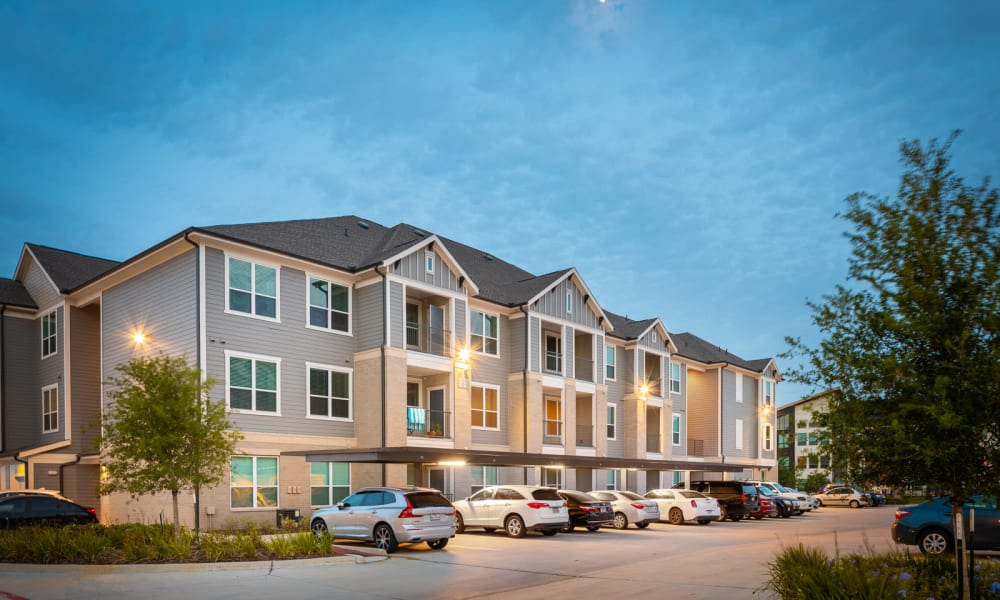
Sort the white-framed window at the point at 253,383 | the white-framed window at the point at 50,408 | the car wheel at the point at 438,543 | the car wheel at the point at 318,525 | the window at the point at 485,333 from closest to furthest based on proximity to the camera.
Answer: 1. the car wheel at the point at 438,543
2. the car wheel at the point at 318,525
3. the white-framed window at the point at 253,383
4. the white-framed window at the point at 50,408
5. the window at the point at 485,333

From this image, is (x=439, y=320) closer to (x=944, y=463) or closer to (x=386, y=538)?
(x=386, y=538)

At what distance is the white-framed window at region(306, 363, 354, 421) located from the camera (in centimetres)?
2761

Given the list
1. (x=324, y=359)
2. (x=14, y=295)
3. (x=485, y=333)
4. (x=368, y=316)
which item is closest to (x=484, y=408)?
(x=485, y=333)

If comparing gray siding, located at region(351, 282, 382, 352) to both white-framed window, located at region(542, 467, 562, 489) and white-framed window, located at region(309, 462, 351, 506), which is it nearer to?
white-framed window, located at region(309, 462, 351, 506)

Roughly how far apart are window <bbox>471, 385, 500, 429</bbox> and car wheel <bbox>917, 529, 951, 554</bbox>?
61.8 ft

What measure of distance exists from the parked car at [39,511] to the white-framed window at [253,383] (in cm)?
506

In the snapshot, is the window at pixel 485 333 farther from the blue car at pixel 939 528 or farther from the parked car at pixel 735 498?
the blue car at pixel 939 528

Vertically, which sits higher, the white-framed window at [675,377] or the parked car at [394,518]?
the white-framed window at [675,377]

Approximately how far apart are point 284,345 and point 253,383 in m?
1.76

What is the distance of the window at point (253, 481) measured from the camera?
79.9ft

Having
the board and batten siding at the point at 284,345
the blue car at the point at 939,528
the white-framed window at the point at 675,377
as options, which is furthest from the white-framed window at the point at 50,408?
the white-framed window at the point at 675,377

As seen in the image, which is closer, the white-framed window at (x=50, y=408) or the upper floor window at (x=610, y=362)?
the white-framed window at (x=50, y=408)

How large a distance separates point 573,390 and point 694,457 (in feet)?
50.2

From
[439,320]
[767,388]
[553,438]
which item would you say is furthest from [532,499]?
[767,388]
